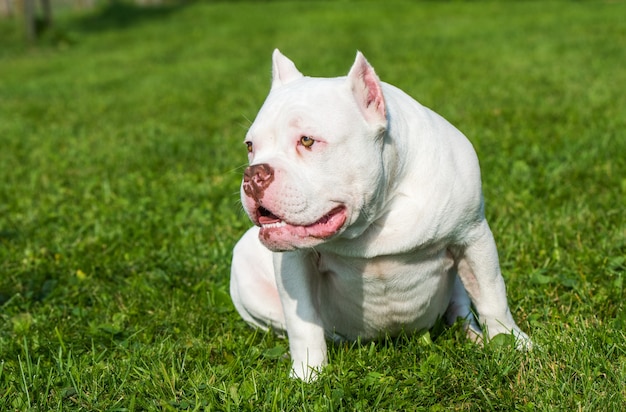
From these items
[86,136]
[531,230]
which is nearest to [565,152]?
[531,230]

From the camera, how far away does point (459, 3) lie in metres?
17.6

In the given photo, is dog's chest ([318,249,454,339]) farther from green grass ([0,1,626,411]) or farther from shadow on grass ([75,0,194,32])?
shadow on grass ([75,0,194,32])

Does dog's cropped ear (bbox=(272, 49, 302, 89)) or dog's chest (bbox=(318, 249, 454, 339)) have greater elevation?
dog's cropped ear (bbox=(272, 49, 302, 89))

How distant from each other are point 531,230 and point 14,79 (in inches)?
406

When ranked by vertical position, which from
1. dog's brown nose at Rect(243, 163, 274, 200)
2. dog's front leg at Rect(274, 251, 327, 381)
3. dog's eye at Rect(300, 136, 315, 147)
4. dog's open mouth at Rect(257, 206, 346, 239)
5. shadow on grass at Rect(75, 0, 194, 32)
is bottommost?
shadow on grass at Rect(75, 0, 194, 32)

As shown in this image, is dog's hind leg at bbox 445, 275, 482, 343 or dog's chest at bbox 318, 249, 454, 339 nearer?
dog's chest at bbox 318, 249, 454, 339

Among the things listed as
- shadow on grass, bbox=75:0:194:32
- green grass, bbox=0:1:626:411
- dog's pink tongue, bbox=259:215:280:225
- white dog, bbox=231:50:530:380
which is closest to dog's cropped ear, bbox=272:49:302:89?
white dog, bbox=231:50:530:380

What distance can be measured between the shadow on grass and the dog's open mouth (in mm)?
19324

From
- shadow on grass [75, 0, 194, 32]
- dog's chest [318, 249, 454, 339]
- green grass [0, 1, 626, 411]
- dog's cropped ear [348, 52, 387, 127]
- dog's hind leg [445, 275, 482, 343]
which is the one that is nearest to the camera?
dog's cropped ear [348, 52, 387, 127]

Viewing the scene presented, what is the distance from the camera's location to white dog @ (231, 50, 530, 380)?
2.42 m

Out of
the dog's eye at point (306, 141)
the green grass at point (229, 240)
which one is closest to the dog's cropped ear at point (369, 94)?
the dog's eye at point (306, 141)

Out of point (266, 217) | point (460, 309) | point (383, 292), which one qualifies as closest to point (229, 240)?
point (460, 309)

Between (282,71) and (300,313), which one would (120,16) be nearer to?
(282,71)

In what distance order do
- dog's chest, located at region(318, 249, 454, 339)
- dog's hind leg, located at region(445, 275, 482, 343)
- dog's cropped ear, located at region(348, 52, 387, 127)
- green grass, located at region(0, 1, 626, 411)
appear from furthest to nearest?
dog's hind leg, located at region(445, 275, 482, 343) → dog's chest, located at region(318, 249, 454, 339) → green grass, located at region(0, 1, 626, 411) → dog's cropped ear, located at region(348, 52, 387, 127)
